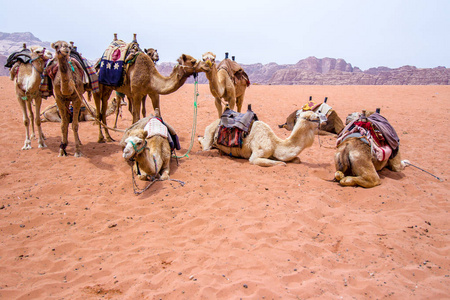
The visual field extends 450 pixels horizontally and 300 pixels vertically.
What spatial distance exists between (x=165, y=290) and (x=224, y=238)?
1045mm

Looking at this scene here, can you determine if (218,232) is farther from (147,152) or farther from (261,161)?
(261,161)

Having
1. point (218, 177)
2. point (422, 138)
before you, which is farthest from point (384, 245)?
point (422, 138)

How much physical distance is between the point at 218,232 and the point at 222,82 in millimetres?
5302

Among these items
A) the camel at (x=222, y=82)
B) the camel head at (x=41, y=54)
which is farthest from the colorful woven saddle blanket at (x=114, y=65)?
the camel at (x=222, y=82)

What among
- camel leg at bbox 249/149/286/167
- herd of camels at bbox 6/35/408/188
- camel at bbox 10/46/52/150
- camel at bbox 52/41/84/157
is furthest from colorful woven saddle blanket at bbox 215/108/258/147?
camel at bbox 10/46/52/150

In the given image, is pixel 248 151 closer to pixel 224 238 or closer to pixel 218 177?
pixel 218 177

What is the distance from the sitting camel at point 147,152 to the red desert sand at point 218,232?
246mm

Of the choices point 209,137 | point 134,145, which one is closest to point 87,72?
point 209,137

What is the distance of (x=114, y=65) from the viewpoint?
23.8 feet

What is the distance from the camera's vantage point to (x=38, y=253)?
10.8 ft

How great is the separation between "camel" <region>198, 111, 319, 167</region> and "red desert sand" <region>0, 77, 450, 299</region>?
25 cm

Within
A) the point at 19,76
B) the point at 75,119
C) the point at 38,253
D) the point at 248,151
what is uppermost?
the point at 19,76

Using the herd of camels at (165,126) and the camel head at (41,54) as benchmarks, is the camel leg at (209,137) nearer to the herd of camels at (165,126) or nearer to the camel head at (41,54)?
the herd of camels at (165,126)

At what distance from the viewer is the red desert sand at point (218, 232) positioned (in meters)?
2.75
